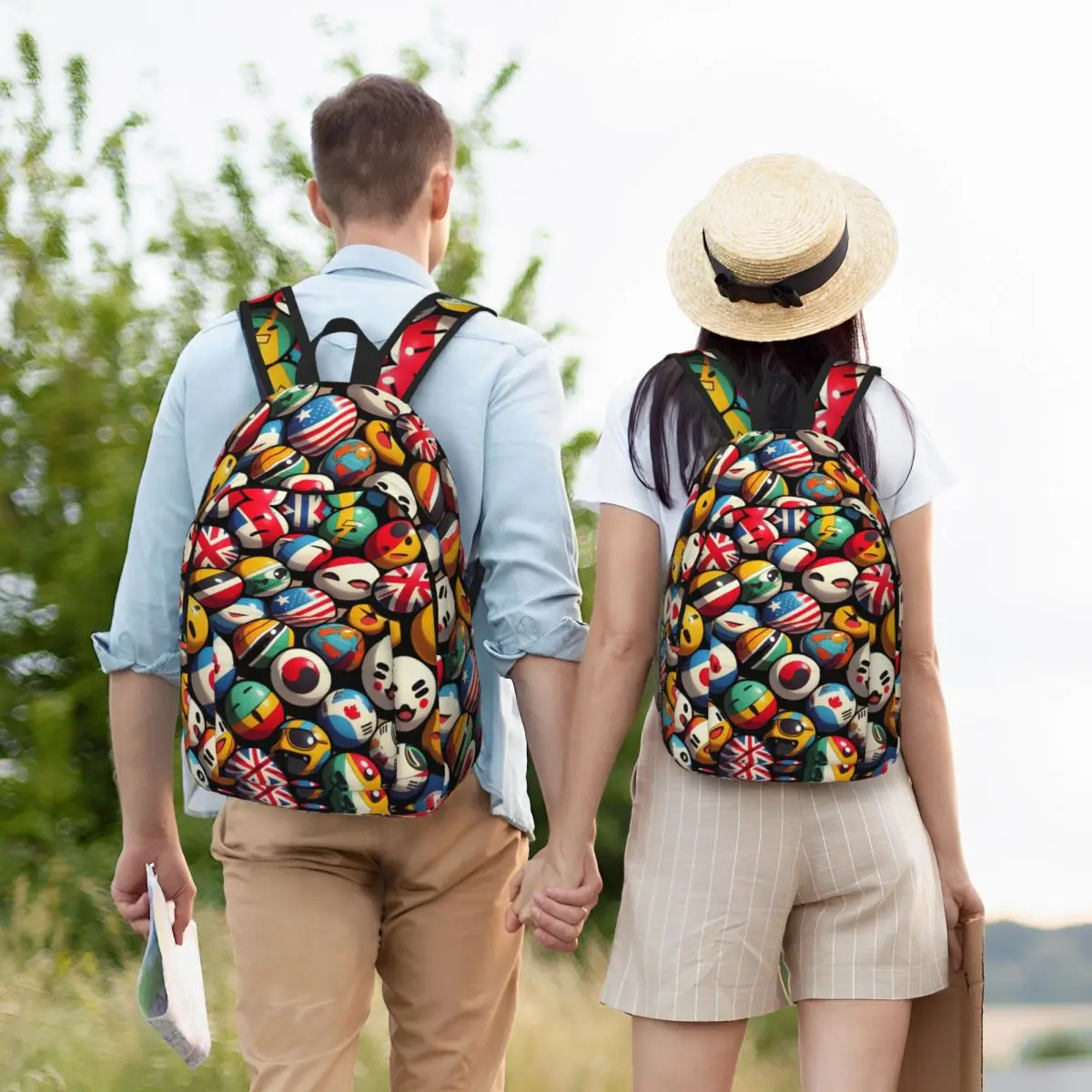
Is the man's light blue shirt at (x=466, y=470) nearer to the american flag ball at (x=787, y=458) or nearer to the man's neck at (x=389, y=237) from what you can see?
the man's neck at (x=389, y=237)

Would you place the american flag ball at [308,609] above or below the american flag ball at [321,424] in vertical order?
below

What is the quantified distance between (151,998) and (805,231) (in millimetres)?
1510

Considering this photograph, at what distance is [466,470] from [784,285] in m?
0.54

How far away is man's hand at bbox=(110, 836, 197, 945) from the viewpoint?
2.21m

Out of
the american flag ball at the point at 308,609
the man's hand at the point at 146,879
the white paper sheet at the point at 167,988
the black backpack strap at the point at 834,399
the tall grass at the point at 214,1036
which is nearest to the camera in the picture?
the american flag ball at the point at 308,609

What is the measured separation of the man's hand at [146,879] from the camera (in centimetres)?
221

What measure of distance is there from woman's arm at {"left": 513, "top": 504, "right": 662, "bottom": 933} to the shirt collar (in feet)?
1.58

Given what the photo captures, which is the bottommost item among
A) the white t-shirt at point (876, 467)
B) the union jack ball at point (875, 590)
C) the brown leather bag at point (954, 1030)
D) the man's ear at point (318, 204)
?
the brown leather bag at point (954, 1030)

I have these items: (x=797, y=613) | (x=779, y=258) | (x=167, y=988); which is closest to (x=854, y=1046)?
(x=797, y=613)

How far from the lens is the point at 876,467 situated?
6.53ft

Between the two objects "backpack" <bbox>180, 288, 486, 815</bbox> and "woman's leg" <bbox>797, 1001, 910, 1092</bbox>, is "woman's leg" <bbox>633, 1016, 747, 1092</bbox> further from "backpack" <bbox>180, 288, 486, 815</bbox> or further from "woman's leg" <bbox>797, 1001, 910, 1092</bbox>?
"backpack" <bbox>180, 288, 486, 815</bbox>

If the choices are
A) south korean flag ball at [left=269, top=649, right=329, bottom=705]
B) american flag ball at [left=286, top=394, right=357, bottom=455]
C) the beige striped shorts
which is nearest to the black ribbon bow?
american flag ball at [left=286, top=394, right=357, bottom=455]

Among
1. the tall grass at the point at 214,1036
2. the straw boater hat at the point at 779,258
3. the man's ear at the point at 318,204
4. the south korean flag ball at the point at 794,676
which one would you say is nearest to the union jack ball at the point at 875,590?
the south korean flag ball at the point at 794,676

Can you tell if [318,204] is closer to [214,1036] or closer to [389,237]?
[389,237]
